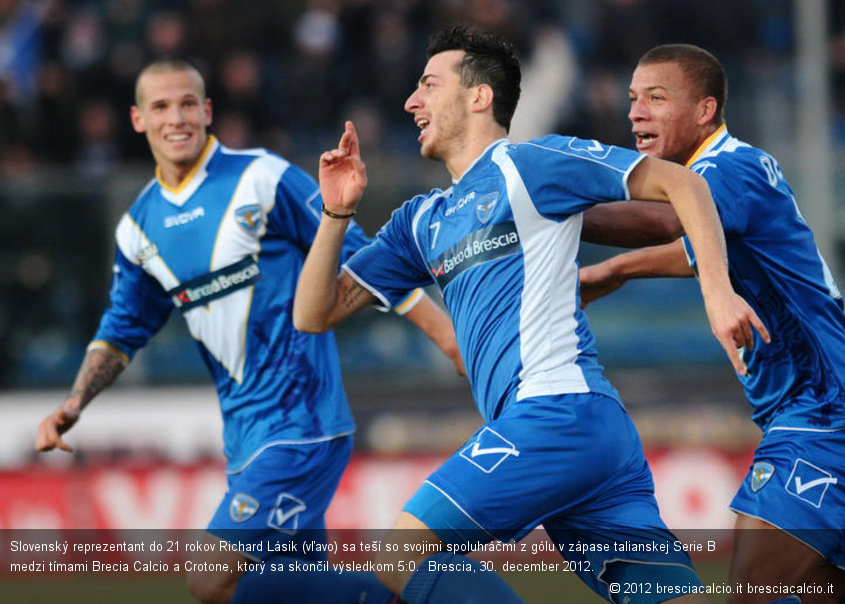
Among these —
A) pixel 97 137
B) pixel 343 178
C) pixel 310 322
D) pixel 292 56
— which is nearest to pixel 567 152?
pixel 343 178

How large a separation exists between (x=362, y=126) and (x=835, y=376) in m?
8.56

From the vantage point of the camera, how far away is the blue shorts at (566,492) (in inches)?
181

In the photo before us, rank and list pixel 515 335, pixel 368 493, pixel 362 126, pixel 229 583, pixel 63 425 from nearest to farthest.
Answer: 1. pixel 515 335
2. pixel 229 583
3. pixel 63 425
4. pixel 368 493
5. pixel 362 126

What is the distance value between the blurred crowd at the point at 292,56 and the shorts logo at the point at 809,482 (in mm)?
8066

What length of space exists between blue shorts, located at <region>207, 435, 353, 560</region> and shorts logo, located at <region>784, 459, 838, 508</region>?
7.38ft

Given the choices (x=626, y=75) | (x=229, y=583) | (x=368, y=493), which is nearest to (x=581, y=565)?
(x=229, y=583)

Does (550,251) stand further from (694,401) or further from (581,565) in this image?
(694,401)

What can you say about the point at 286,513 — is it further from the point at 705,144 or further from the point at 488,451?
the point at 705,144

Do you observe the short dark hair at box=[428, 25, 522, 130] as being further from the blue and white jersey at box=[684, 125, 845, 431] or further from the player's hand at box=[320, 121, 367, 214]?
the blue and white jersey at box=[684, 125, 845, 431]

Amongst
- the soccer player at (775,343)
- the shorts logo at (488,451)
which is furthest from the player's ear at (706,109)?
the shorts logo at (488,451)

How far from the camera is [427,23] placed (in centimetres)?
1434

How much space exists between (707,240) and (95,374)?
340 centimetres

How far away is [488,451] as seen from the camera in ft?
15.3

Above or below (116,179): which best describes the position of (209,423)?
below
